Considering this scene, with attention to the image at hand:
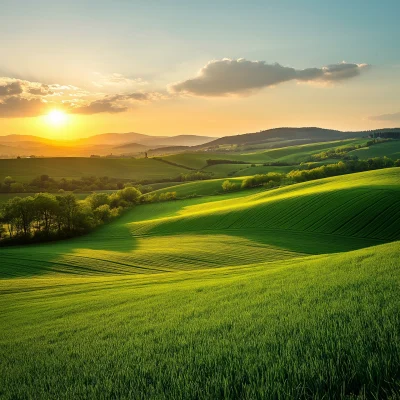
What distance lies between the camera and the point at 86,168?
17475 cm

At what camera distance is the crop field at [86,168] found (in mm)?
157375

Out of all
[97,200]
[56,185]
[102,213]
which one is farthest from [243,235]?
Result: [56,185]

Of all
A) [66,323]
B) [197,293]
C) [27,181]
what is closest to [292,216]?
[197,293]

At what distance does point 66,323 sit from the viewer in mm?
15180

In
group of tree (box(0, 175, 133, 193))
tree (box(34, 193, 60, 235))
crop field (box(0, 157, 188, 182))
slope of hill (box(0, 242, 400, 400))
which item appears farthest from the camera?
crop field (box(0, 157, 188, 182))

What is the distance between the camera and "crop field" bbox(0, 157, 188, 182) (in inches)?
6196

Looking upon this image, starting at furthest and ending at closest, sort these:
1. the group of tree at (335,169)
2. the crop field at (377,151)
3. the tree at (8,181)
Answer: the crop field at (377,151)
the tree at (8,181)
the group of tree at (335,169)

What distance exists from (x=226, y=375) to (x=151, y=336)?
4.54 m

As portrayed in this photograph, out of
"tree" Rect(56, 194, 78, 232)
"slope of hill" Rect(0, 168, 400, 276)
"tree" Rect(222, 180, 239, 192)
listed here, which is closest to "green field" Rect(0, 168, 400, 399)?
"slope of hill" Rect(0, 168, 400, 276)

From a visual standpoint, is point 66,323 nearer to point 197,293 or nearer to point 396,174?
point 197,293

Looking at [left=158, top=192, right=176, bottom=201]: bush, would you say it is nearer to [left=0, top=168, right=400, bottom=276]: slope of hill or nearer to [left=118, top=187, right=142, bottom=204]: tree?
[left=118, top=187, right=142, bottom=204]: tree

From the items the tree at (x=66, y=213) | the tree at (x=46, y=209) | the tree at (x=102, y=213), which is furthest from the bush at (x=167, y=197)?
the tree at (x=46, y=209)

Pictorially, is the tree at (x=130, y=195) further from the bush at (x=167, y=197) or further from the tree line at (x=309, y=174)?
the tree line at (x=309, y=174)

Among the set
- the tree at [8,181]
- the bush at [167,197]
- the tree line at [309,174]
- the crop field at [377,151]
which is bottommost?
the bush at [167,197]
